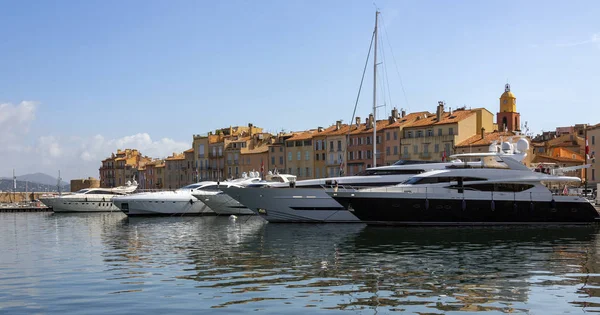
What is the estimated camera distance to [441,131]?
86062mm

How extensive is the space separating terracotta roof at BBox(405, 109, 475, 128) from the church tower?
18.5 meters

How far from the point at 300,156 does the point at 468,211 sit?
2601 inches

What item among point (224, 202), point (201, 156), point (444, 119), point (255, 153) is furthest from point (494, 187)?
point (201, 156)

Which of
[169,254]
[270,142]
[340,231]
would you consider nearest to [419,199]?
[340,231]

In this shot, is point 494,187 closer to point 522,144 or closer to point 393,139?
point 522,144

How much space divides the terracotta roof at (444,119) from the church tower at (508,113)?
18.5m

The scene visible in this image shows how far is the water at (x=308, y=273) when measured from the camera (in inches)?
682

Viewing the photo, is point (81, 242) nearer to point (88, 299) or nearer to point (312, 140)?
point (88, 299)

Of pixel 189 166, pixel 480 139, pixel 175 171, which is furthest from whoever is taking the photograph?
pixel 175 171

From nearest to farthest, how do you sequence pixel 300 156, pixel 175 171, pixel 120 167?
pixel 300 156, pixel 175 171, pixel 120 167

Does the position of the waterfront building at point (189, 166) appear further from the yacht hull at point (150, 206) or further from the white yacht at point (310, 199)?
the white yacht at point (310, 199)

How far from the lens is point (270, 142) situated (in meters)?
116

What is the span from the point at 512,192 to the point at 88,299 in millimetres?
29505

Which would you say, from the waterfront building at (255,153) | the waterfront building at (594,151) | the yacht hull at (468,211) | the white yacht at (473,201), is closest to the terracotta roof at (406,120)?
the waterfront building at (594,151)
